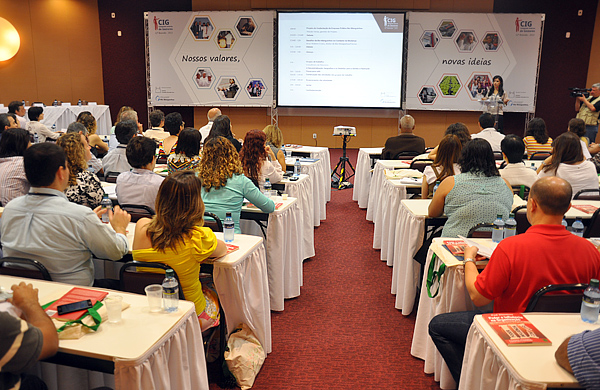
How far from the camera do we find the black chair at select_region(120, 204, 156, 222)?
3288 mm

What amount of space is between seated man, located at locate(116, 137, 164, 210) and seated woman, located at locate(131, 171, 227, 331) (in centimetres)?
98

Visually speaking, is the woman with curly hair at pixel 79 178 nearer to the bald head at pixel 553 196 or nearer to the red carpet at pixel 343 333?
the red carpet at pixel 343 333

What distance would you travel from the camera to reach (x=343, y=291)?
425cm

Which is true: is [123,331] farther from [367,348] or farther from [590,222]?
[590,222]

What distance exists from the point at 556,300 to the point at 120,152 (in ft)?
13.8

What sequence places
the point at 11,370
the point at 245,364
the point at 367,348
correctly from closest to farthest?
1. the point at 11,370
2. the point at 245,364
3. the point at 367,348

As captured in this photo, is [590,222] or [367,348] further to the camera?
[590,222]

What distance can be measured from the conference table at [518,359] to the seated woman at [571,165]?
249 centimetres

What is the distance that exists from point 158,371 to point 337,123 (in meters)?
10.1

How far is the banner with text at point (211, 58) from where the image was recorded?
35.9 feet

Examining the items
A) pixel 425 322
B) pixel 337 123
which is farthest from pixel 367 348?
pixel 337 123

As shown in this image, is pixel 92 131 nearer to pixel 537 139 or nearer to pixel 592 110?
pixel 537 139

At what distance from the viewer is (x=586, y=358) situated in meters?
1.58

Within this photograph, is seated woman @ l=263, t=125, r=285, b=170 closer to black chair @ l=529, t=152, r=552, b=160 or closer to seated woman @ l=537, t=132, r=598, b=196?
seated woman @ l=537, t=132, r=598, b=196
